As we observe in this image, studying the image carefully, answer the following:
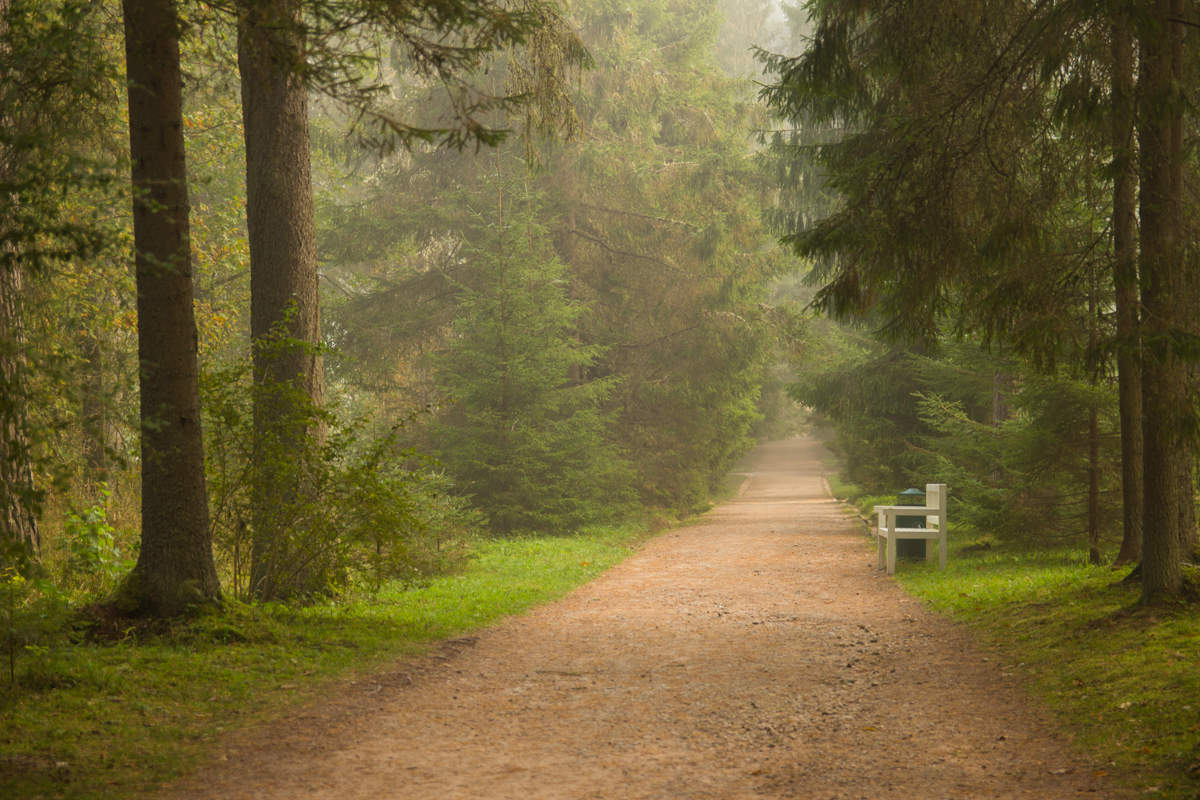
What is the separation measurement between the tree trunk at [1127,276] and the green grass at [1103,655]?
2.33 ft

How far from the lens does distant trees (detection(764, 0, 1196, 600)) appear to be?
736 centimetres

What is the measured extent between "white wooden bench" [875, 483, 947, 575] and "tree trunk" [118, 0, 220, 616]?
8.85m

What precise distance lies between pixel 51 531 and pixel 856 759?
29.3 feet

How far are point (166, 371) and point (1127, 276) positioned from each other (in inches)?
284

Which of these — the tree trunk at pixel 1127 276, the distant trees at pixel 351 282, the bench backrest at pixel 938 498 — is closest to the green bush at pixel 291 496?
the distant trees at pixel 351 282

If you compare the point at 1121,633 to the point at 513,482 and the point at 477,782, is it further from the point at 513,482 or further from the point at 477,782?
the point at 513,482

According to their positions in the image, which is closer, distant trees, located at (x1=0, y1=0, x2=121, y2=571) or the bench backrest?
distant trees, located at (x1=0, y1=0, x2=121, y2=571)

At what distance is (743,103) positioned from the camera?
27078 millimetres

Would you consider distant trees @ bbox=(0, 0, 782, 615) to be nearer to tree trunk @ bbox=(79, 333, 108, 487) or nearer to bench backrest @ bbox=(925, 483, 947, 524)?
tree trunk @ bbox=(79, 333, 108, 487)

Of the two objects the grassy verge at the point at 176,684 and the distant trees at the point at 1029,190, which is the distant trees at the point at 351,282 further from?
the distant trees at the point at 1029,190

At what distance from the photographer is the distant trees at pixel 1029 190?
7.36 metres

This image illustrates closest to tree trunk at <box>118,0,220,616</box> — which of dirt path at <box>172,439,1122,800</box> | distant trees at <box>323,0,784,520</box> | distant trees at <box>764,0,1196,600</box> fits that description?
dirt path at <box>172,439,1122,800</box>

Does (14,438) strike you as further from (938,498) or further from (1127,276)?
(938,498)

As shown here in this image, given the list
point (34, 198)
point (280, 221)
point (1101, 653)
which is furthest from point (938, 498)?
point (34, 198)
